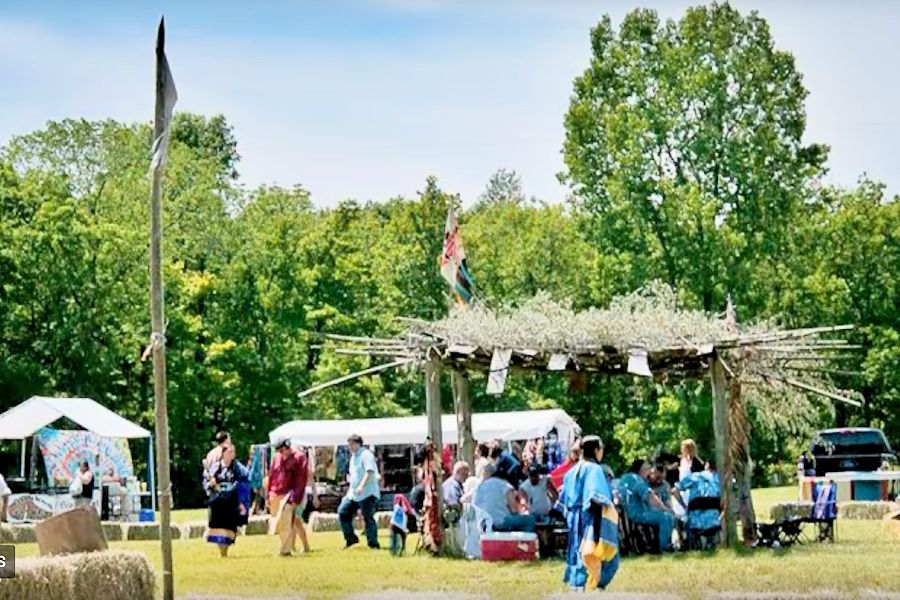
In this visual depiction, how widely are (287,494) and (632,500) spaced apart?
414 cm

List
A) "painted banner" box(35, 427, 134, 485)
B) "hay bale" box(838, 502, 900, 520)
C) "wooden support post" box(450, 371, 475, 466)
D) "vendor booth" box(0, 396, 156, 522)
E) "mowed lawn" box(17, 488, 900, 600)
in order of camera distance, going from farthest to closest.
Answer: "painted banner" box(35, 427, 134, 485) → "vendor booth" box(0, 396, 156, 522) → "hay bale" box(838, 502, 900, 520) → "wooden support post" box(450, 371, 475, 466) → "mowed lawn" box(17, 488, 900, 600)

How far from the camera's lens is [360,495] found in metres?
20.0

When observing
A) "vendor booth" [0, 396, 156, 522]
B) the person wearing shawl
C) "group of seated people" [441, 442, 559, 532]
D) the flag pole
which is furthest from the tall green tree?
the flag pole

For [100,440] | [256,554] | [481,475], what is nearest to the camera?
[481,475]

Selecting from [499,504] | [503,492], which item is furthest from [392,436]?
[503,492]

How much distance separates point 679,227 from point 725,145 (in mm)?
2055

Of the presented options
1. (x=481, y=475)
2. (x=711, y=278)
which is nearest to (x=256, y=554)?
(x=481, y=475)

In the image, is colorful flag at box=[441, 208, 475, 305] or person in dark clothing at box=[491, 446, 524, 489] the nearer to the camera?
person in dark clothing at box=[491, 446, 524, 489]

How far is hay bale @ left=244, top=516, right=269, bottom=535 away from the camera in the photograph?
24562 millimetres

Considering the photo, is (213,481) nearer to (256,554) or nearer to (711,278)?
(256,554)

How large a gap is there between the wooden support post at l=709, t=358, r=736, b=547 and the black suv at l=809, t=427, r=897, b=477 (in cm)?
1392

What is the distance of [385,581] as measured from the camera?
597 inches

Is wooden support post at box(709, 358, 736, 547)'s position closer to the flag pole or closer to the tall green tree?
the flag pole

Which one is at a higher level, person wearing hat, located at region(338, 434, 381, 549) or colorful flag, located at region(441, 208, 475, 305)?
colorful flag, located at region(441, 208, 475, 305)
